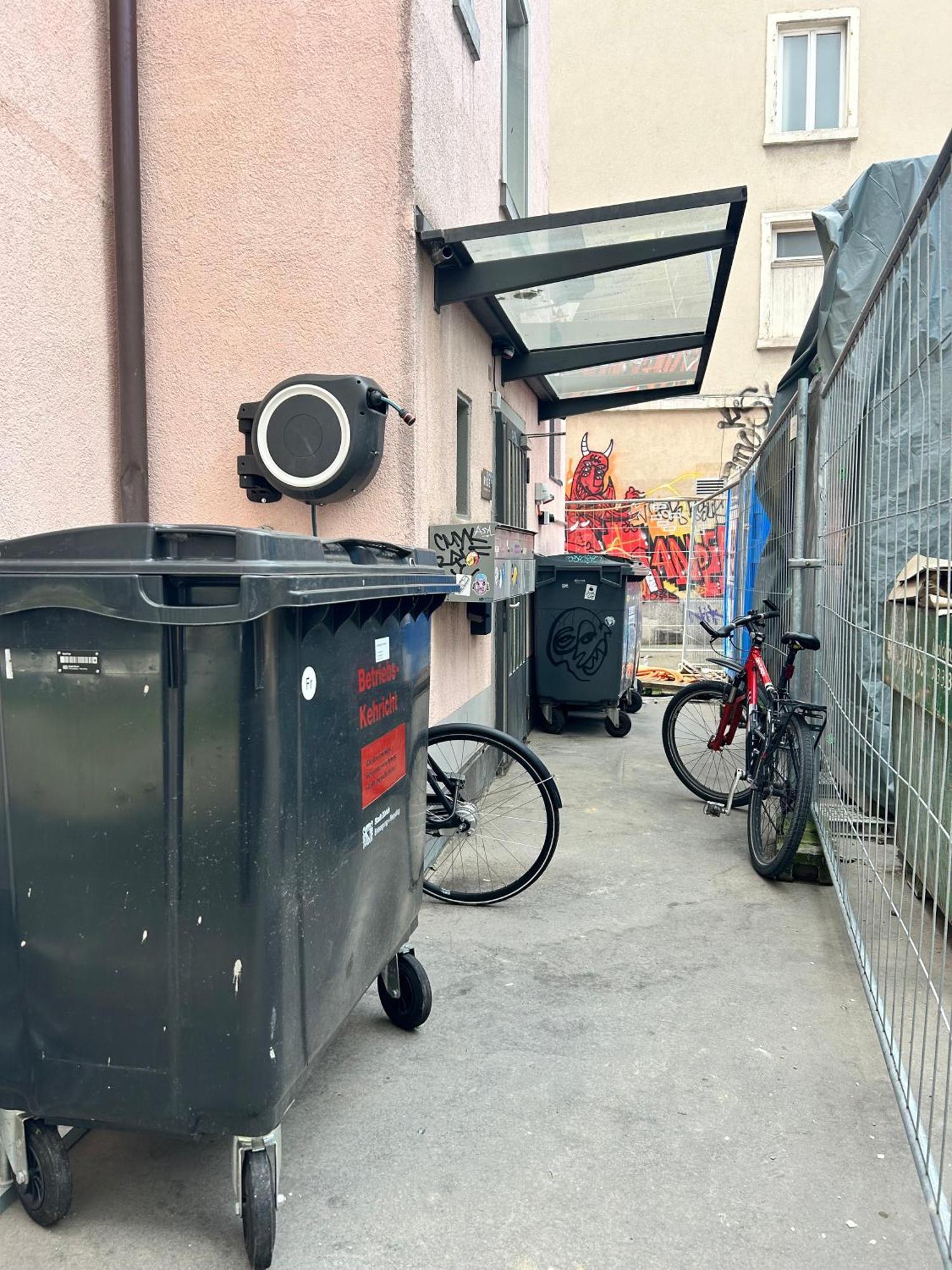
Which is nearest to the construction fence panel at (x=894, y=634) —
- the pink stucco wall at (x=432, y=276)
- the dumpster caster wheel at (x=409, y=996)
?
the dumpster caster wheel at (x=409, y=996)

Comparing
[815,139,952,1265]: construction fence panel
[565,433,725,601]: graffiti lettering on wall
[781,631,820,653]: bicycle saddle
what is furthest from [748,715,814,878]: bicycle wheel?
[565,433,725,601]: graffiti lettering on wall

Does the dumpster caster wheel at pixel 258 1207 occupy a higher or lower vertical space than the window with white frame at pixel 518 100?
lower

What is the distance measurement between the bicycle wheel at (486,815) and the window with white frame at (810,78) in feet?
48.6

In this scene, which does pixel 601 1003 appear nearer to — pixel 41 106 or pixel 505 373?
pixel 41 106

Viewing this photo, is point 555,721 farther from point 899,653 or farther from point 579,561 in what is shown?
point 899,653

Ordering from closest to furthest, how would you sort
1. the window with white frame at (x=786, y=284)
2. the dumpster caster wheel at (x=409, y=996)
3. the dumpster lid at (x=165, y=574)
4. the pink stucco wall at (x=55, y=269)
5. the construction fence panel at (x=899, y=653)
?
the dumpster lid at (x=165, y=574) → the construction fence panel at (x=899, y=653) → the dumpster caster wheel at (x=409, y=996) → the pink stucco wall at (x=55, y=269) → the window with white frame at (x=786, y=284)

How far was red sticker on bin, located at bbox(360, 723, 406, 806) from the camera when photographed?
97.2 inches

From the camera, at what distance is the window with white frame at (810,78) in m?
15.3

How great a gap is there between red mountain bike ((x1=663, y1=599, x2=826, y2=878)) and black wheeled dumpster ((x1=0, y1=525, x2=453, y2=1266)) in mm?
2811

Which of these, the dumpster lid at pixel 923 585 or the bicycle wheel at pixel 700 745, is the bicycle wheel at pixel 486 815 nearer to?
the dumpster lid at pixel 923 585

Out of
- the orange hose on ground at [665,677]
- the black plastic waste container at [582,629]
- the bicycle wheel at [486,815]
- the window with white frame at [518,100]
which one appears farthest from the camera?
the orange hose on ground at [665,677]

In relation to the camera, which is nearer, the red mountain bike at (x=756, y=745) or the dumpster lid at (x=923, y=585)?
the dumpster lid at (x=923, y=585)

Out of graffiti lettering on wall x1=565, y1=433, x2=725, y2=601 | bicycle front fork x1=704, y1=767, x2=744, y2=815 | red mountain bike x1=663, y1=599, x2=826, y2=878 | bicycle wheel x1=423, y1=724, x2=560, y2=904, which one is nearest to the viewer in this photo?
bicycle wheel x1=423, y1=724, x2=560, y2=904

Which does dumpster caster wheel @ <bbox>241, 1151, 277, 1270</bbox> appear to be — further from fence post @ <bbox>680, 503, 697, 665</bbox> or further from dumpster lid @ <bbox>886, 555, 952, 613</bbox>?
fence post @ <bbox>680, 503, 697, 665</bbox>
